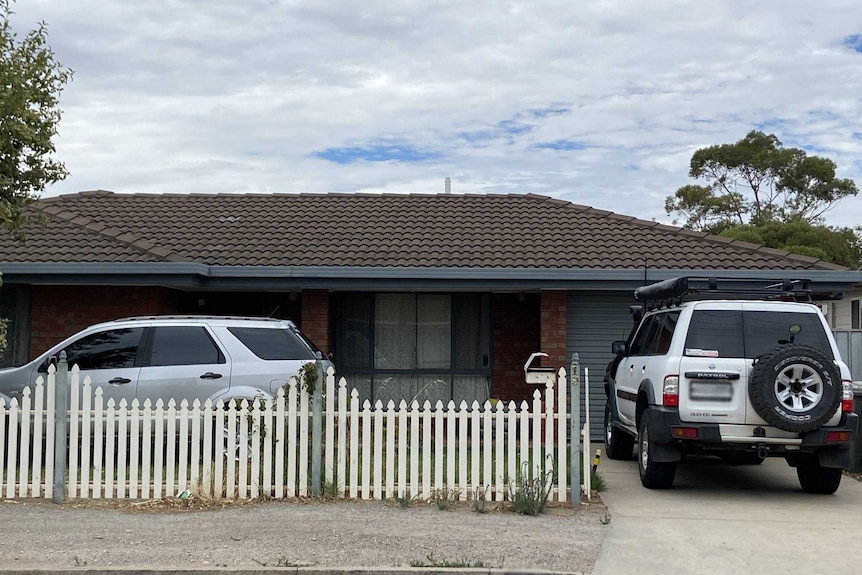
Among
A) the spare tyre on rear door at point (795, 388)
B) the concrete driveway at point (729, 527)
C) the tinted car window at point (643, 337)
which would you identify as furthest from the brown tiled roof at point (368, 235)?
the spare tyre on rear door at point (795, 388)

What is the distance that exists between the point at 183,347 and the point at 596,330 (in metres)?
6.53

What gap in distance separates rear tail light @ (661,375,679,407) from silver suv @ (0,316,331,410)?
4.09 m

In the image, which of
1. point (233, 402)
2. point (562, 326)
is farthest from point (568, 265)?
point (233, 402)

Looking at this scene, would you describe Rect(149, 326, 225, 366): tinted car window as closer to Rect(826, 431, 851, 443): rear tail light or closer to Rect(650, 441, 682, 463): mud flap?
Rect(650, 441, 682, 463): mud flap

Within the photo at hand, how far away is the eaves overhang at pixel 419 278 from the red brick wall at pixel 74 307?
1.59ft

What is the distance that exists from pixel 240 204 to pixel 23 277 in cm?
516

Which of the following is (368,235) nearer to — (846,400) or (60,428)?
(60,428)

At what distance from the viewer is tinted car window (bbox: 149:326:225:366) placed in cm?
1133

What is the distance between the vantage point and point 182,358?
11.4 metres

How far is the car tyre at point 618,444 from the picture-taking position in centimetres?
1244

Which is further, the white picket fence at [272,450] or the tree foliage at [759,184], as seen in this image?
the tree foliage at [759,184]

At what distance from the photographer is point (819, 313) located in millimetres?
9805

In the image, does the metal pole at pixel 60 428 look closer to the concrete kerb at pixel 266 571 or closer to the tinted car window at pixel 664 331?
the concrete kerb at pixel 266 571

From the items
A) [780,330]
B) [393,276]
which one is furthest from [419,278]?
[780,330]
